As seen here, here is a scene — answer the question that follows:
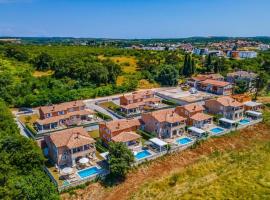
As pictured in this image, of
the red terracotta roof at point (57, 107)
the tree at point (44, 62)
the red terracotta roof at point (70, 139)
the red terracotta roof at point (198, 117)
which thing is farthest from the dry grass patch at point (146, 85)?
the red terracotta roof at point (70, 139)

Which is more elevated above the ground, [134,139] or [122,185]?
[134,139]

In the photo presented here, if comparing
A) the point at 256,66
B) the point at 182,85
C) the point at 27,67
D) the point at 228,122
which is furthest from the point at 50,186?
the point at 256,66

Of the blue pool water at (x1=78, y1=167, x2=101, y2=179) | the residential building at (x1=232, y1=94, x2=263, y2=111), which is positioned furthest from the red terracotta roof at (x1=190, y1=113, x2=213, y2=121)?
the blue pool water at (x1=78, y1=167, x2=101, y2=179)

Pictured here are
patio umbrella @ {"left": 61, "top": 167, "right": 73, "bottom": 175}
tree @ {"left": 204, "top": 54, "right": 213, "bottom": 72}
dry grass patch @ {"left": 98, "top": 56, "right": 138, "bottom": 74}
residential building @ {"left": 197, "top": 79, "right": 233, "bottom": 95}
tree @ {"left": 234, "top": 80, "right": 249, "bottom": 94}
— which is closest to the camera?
patio umbrella @ {"left": 61, "top": 167, "right": 73, "bottom": 175}

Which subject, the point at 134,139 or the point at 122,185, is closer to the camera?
the point at 122,185

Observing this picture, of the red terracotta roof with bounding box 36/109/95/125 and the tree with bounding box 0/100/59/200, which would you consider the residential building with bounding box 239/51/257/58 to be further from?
the tree with bounding box 0/100/59/200

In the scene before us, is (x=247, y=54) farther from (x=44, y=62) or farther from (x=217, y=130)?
(x=217, y=130)

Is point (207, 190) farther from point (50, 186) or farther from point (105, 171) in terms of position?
point (50, 186)
